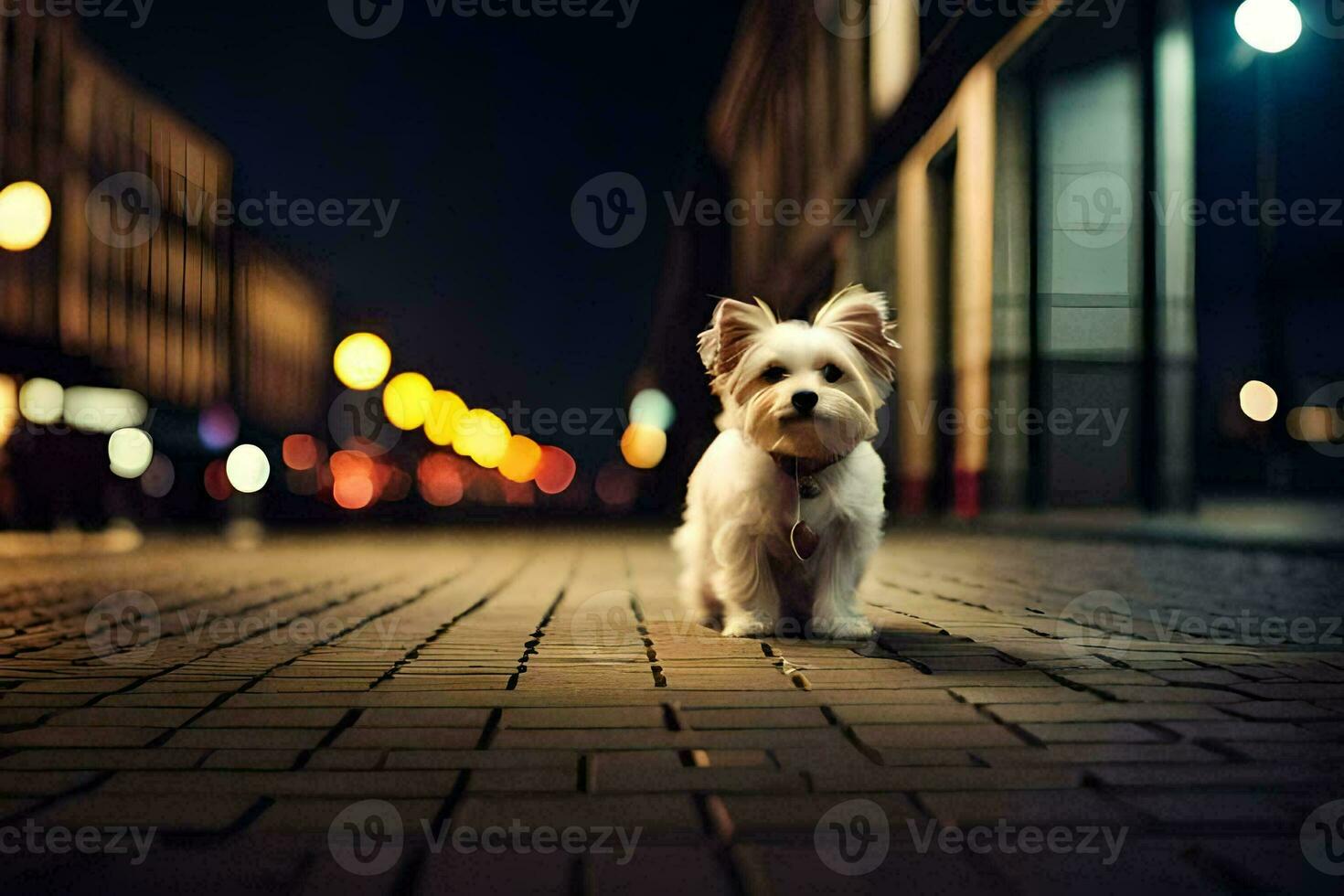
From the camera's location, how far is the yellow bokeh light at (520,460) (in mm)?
95944

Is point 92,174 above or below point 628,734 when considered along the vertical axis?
above

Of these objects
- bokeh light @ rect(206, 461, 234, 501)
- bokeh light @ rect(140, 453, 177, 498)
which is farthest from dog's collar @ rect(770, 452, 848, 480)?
bokeh light @ rect(206, 461, 234, 501)

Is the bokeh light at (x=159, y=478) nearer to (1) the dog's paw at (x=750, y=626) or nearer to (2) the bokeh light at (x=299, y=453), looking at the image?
(2) the bokeh light at (x=299, y=453)

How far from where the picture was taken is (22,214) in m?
16.8

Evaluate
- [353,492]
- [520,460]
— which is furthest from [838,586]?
[520,460]

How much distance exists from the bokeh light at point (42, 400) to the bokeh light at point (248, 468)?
315 centimetres

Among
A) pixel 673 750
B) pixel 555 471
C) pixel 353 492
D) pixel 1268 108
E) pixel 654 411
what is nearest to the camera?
pixel 673 750

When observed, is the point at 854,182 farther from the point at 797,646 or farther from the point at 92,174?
the point at 92,174

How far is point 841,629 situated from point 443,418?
161ft

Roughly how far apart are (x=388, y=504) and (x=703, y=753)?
3369 centimetres

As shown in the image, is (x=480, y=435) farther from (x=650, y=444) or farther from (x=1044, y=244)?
(x=1044, y=244)

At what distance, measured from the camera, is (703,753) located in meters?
3.00

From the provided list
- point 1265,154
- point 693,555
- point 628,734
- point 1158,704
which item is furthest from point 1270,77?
point 628,734

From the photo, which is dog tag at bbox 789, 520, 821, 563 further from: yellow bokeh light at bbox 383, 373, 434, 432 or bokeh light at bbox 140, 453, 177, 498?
bokeh light at bbox 140, 453, 177, 498
